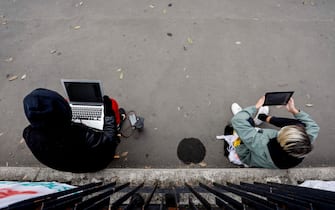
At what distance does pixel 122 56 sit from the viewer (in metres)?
4.74

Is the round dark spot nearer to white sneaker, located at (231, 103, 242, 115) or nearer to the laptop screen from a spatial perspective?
white sneaker, located at (231, 103, 242, 115)

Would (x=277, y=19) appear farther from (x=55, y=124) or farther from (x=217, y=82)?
(x=55, y=124)

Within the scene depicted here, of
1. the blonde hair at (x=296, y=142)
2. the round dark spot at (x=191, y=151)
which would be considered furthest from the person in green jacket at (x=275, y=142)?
the round dark spot at (x=191, y=151)

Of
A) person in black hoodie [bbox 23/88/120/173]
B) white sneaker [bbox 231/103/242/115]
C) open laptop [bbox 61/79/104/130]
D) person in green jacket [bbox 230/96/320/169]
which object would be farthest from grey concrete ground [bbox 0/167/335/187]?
white sneaker [bbox 231/103/242/115]

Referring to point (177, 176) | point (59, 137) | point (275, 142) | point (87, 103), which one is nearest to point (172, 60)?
point (87, 103)

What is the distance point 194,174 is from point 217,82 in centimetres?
186

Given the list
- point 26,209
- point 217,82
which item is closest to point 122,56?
point 217,82

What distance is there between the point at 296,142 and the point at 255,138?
1.64 ft

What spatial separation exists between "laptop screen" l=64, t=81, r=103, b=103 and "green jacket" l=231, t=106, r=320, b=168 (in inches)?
73.0

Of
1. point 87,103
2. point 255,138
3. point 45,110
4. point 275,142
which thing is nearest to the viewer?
point 45,110

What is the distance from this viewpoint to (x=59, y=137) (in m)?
2.43

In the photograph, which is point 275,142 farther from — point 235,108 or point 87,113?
point 87,113

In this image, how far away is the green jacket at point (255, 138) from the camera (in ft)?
9.44

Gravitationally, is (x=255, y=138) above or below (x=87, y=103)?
below
